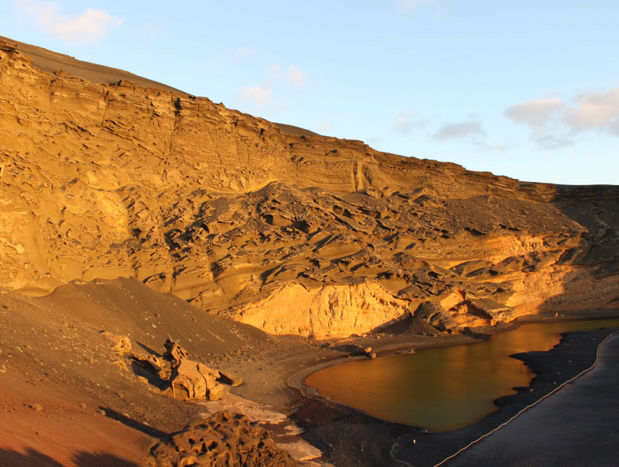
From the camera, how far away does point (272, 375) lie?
54.0ft

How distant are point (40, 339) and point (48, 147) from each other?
421 inches

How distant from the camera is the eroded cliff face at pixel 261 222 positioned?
18062 millimetres

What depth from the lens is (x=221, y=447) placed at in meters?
7.65

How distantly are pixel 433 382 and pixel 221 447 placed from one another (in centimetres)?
1103

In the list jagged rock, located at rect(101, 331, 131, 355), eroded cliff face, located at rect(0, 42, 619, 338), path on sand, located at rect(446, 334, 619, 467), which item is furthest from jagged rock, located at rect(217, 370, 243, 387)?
path on sand, located at rect(446, 334, 619, 467)

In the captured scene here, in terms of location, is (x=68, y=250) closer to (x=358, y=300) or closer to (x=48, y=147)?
(x=48, y=147)

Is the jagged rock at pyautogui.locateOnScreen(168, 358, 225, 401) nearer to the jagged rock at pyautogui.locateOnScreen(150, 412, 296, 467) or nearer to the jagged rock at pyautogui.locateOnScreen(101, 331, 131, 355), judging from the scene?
the jagged rock at pyautogui.locateOnScreen(101, 331, 131, 355)

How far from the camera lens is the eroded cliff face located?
18062mm

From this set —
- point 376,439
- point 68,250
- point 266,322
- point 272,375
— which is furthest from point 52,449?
point 266,322

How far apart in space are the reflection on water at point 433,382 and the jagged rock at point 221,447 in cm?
553

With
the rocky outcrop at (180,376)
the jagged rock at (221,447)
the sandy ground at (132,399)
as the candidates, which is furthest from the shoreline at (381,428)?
the rocky outcrop at (180,376)

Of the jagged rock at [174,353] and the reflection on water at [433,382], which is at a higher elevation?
the jagged rock at [174,353]

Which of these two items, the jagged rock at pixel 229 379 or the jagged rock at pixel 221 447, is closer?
the jagged rock at pixel 221 447

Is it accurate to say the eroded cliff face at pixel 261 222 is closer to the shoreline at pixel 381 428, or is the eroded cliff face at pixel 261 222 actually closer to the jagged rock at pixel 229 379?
the jagged rock at pixel 229 379
